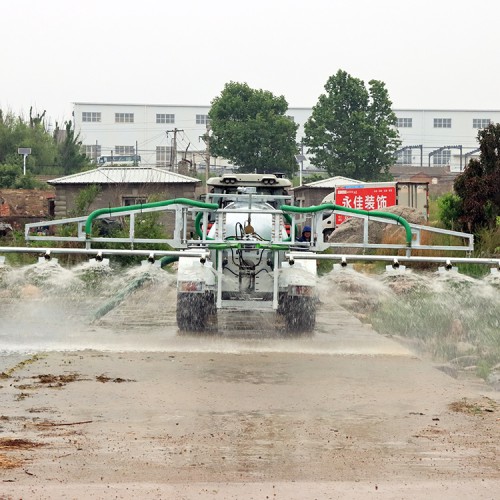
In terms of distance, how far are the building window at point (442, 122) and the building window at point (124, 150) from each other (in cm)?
2975

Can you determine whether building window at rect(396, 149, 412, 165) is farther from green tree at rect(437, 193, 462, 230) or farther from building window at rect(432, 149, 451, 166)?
green tree at rect(437, 193, 462, 230)

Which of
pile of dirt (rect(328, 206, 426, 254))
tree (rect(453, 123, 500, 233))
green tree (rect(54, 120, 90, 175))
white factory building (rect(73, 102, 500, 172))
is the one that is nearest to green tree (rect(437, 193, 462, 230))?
tree (rect(453, 123, 500, 233))

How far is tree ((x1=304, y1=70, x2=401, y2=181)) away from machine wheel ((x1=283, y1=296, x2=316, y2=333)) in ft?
160

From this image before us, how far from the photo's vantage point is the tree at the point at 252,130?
66062 mm

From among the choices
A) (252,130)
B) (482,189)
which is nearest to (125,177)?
(252,130)

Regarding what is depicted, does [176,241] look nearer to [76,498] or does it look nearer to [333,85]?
[76,498]

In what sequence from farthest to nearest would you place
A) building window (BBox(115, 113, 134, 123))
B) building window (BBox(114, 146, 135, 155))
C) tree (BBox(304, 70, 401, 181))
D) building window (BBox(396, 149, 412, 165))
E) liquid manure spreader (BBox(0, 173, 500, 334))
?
1. building window (BBox(115, 113, 134, 123))
2. building window (BBox(114, 146, 135, 155))
3. building window (BBox(396, 149, 412, 165))
4. tree (BBox(304, 70, 401, 181))
5. liquid manure spreader (BBox(0, 173, 500, 334))

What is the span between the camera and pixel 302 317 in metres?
14.9

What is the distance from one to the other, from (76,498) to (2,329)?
10.0 meters

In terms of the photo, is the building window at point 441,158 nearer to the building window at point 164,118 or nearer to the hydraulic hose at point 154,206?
the building window at point 164,118

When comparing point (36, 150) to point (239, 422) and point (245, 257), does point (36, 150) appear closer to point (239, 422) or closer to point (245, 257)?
point (245, 257)

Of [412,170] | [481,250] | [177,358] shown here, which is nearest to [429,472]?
[177,358]

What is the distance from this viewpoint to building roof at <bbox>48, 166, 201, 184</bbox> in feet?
145

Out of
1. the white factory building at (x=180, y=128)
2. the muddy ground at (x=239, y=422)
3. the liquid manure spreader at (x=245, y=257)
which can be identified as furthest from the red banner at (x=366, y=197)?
the white factory building at (x=180, y=128)
